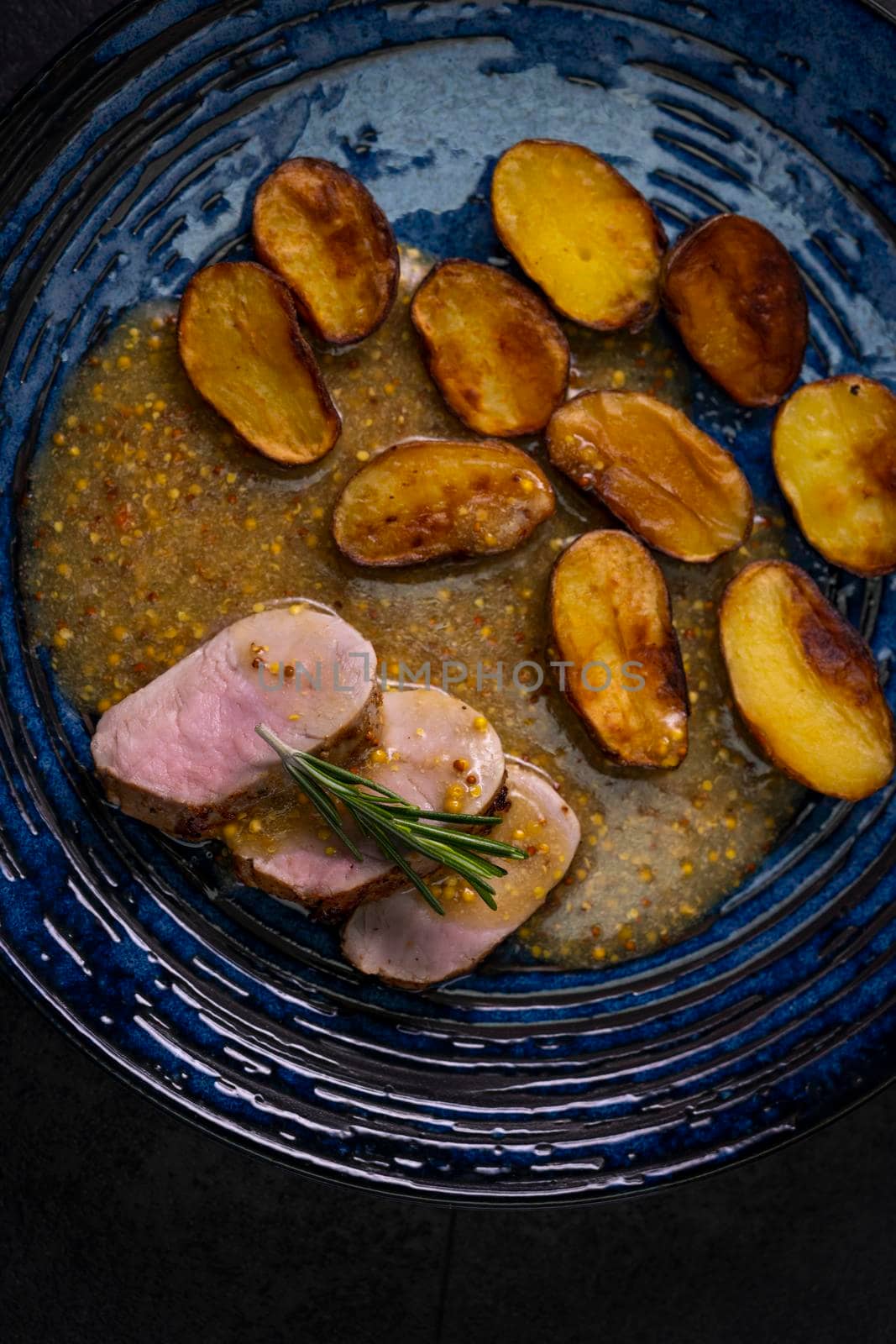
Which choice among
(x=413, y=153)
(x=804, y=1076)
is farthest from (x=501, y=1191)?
(x=413, y=153)

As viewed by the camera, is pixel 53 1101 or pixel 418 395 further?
pixel 53 1101

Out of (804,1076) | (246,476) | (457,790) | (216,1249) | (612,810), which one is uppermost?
(246,476)

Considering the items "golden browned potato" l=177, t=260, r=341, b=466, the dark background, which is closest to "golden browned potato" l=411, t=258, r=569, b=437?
"golden browned potato" l=177, t=260, r=341, b=466

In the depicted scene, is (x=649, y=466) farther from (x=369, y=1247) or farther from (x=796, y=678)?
(x=369, y=1247)

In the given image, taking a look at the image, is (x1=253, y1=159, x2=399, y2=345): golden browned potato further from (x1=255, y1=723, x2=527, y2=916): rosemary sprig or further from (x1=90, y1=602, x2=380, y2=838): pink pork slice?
(x1=255, y1=723, x2=527, y2=916): rosemary sprig

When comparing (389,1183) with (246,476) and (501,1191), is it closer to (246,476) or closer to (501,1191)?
(501,1191)

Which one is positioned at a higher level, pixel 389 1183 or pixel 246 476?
pixel 246 476

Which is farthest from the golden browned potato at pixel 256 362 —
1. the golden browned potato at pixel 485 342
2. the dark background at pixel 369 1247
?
the dark background at pixel 369 1247
